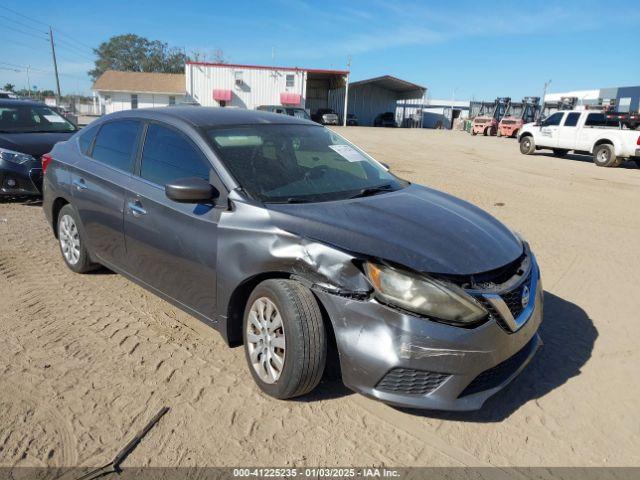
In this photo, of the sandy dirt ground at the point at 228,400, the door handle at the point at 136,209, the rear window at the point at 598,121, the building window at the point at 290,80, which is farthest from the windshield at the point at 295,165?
the building window at the point at 290,80

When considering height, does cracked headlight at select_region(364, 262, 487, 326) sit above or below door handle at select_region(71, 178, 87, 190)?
below

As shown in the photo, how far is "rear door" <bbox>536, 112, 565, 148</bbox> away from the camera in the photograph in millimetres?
18984

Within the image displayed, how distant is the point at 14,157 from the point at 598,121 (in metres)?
17.8

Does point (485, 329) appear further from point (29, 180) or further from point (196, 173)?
point (29, 180)

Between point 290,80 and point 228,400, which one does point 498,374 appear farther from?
point 290,80

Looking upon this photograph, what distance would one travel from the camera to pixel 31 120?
8.67 meters

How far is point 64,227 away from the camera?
4.88m

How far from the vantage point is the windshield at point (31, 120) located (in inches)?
329

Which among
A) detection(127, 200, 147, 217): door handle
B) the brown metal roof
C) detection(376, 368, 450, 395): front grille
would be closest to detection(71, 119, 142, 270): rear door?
detection(127, 200, 147, 217): door handle

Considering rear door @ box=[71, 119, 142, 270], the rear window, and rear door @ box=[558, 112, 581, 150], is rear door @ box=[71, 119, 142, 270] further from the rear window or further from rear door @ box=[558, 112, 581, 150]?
rear door @ box=[558, 112, 581, 150]

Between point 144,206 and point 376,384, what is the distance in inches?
83.9

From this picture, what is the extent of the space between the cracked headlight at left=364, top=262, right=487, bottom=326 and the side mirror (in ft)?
3.93

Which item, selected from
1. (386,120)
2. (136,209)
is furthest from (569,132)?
(386,120)

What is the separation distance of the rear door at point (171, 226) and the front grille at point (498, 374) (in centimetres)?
164
